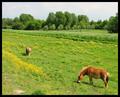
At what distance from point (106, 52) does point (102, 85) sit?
1868 centimetres

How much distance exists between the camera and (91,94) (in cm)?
1964

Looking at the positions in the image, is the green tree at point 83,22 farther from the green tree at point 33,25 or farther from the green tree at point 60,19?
the green tree at point 33,25

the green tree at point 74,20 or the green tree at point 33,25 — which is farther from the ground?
the green tree at point 74,20

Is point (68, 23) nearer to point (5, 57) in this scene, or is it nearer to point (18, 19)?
point (18, 19)

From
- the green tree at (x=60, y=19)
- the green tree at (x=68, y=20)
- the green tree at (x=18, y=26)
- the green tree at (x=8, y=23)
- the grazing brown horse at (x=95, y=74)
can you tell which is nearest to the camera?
the grazing brown horse at (x=95, y=74)

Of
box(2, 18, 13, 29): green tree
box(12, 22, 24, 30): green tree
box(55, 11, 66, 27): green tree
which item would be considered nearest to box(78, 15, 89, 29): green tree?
box(55, 11, 66, 27): green tree

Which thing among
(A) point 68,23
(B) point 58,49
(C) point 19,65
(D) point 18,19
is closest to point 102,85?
(C) point 19,65

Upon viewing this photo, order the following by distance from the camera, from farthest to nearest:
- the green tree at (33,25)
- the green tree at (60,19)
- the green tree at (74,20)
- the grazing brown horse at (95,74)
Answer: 1. the green tree at (74,20)
2. the green tree at (33,25)
3. the green tree at (60,19)
4. the grazing brown horse at (95,74)

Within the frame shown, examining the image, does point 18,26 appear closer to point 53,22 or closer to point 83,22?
point 53,22

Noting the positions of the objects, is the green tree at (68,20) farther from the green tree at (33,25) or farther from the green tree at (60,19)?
the green tree at (33,25)

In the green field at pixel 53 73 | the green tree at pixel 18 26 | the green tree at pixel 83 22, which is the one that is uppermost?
the green tree at pixel 83 22

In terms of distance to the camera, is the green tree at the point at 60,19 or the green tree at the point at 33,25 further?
the green tree at the point at 33,25

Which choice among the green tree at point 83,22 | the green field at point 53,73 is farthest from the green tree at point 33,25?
the green field at point 53,73

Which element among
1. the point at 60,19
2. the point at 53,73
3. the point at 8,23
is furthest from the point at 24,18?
the point at 53,73
